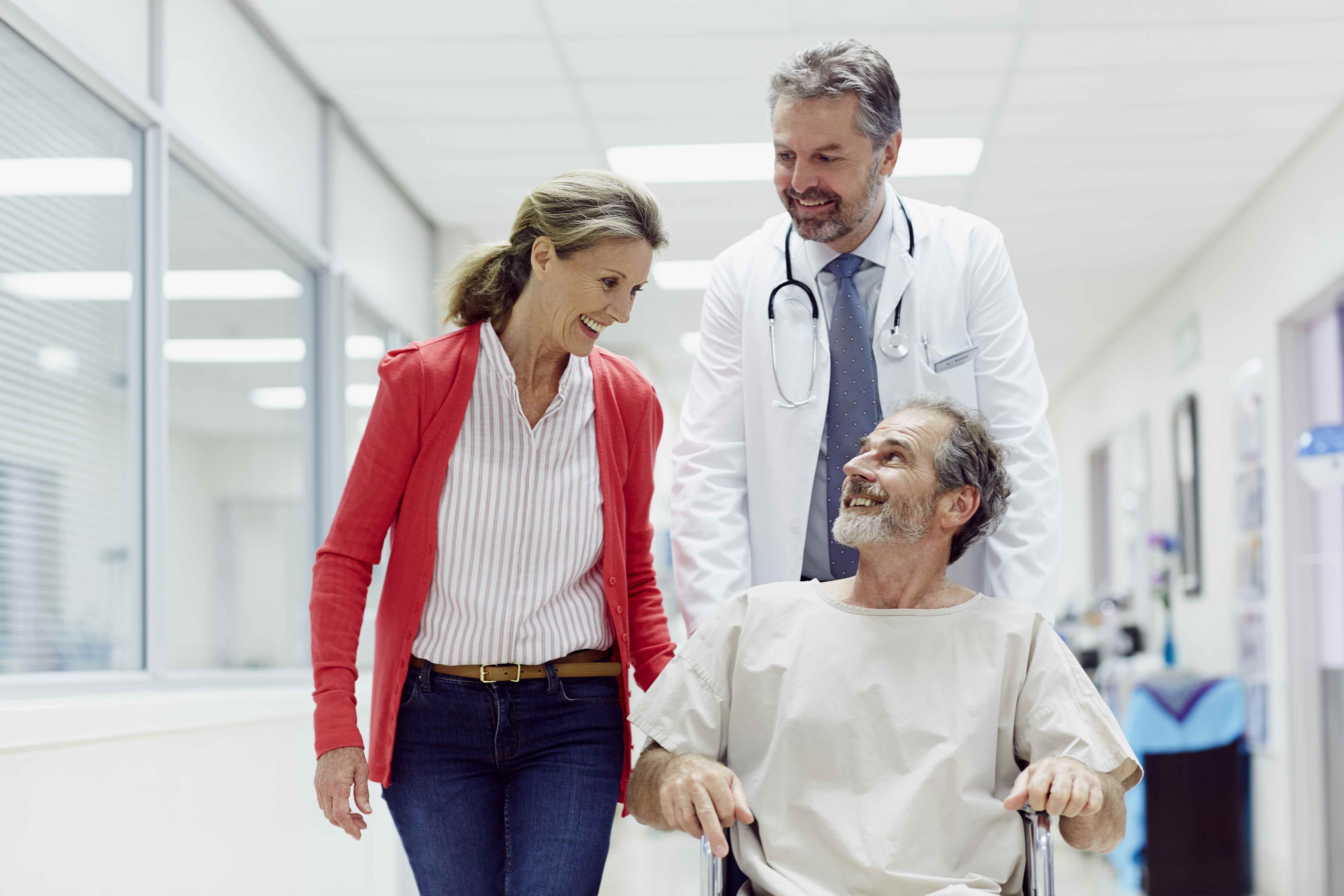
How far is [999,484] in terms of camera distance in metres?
1.90

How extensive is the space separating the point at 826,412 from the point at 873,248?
11.0 inches

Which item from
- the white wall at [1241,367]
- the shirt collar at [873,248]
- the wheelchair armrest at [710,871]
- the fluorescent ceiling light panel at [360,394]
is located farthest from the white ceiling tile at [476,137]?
the wheelchair armrest at [710,871]

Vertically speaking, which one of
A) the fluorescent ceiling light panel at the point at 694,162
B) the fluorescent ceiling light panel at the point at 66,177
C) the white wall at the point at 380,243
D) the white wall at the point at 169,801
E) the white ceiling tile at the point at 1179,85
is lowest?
the white wall at the point at 169,801

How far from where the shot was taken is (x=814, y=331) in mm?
2045

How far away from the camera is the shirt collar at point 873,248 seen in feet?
6.82

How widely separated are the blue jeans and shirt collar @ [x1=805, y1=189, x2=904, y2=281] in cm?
80

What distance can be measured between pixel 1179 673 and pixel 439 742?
15.2 feet

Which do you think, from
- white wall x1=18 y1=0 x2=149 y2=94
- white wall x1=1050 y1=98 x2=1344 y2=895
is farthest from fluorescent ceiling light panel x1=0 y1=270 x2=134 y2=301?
white wall x1=1050 y1=98 x2=1344 y2=895

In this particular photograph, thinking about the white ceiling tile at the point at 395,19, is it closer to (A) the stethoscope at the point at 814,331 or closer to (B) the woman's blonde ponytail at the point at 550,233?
(A) the stethoscope at the point at 814,331

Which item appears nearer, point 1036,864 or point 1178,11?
point 1036,864

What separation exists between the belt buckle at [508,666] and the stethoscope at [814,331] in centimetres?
60

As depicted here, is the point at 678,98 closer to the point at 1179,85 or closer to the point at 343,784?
the point at 1179,85

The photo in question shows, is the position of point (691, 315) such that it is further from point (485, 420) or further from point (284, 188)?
point (485, 420)

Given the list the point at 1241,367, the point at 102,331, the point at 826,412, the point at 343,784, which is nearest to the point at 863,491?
the point at 826,412
